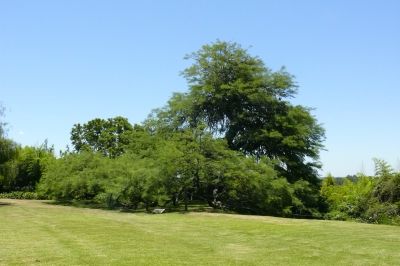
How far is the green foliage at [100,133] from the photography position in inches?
2549

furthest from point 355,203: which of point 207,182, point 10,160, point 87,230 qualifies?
point 10,160

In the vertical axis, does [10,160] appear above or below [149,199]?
above

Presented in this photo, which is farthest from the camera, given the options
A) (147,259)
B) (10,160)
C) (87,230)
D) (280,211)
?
(10,160)

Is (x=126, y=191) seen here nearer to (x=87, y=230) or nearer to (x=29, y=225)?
(x=29, y=225)

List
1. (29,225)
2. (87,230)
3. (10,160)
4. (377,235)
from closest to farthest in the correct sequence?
1. (377,235)
2. (87,230)
3. (29,225)
4. (10,160)

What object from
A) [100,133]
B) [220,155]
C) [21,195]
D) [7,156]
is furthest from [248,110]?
[100,133]

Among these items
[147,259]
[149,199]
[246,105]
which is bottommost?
[147,259]

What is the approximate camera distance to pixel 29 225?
64.2 ft

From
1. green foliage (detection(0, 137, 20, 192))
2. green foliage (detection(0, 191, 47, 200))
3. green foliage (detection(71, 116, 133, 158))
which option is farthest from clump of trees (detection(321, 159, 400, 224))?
green foliage (detection(71, 116, 133, 158))

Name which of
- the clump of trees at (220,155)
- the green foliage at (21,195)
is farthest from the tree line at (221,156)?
the green foliage at (21,195)

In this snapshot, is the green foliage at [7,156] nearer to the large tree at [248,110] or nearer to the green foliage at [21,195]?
the green foliage at [21,195]

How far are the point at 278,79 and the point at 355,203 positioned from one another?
11456 millimetres

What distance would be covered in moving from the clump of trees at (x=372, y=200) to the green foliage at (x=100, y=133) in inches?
1504

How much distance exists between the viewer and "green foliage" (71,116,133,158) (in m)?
64.8
